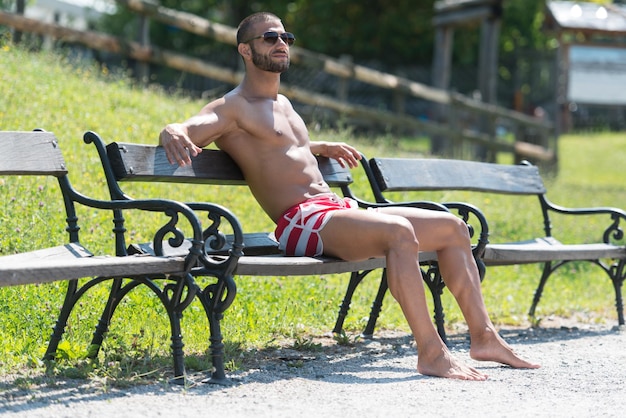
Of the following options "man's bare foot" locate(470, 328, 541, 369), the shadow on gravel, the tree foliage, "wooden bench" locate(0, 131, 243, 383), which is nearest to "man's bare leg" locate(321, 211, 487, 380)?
the shadow on gravel

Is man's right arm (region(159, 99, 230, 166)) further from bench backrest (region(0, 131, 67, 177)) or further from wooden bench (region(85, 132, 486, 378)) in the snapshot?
bench backrest (region(0, 131, 67, 177))

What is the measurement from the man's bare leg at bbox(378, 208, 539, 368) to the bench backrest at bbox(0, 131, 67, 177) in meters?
1.67

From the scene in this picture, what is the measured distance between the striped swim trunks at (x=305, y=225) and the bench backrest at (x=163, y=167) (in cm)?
41

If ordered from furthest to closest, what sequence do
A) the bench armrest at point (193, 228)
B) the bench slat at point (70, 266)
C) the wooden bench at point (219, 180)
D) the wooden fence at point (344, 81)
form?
1. the wooden fence at point (344, 81)
2. the wooden bench at point (219, 180)
3. the bench armrest at point (193, 228)
4. the bench slat at point (70, 266)

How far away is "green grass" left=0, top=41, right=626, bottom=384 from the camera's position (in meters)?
5.01

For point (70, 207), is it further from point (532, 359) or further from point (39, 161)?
point (532, 359)

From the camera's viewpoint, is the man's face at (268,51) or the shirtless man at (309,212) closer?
the shirtless man at (309,212)

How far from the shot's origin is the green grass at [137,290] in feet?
16.4

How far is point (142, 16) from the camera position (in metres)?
11.8

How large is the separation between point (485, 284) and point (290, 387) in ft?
12.0

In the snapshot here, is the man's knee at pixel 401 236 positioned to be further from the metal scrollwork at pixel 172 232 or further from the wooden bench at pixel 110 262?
the metal scrollwork at pixel 172 232

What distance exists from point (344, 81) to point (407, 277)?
30.4 feet

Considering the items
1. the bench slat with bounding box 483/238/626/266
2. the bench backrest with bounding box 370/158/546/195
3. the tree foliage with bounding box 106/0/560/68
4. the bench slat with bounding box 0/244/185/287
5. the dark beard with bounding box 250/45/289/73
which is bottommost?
the bench slat with bounding box 483/238/626/266

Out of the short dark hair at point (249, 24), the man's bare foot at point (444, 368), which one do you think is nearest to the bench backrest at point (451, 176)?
the short dark hair at point (249, 24)
